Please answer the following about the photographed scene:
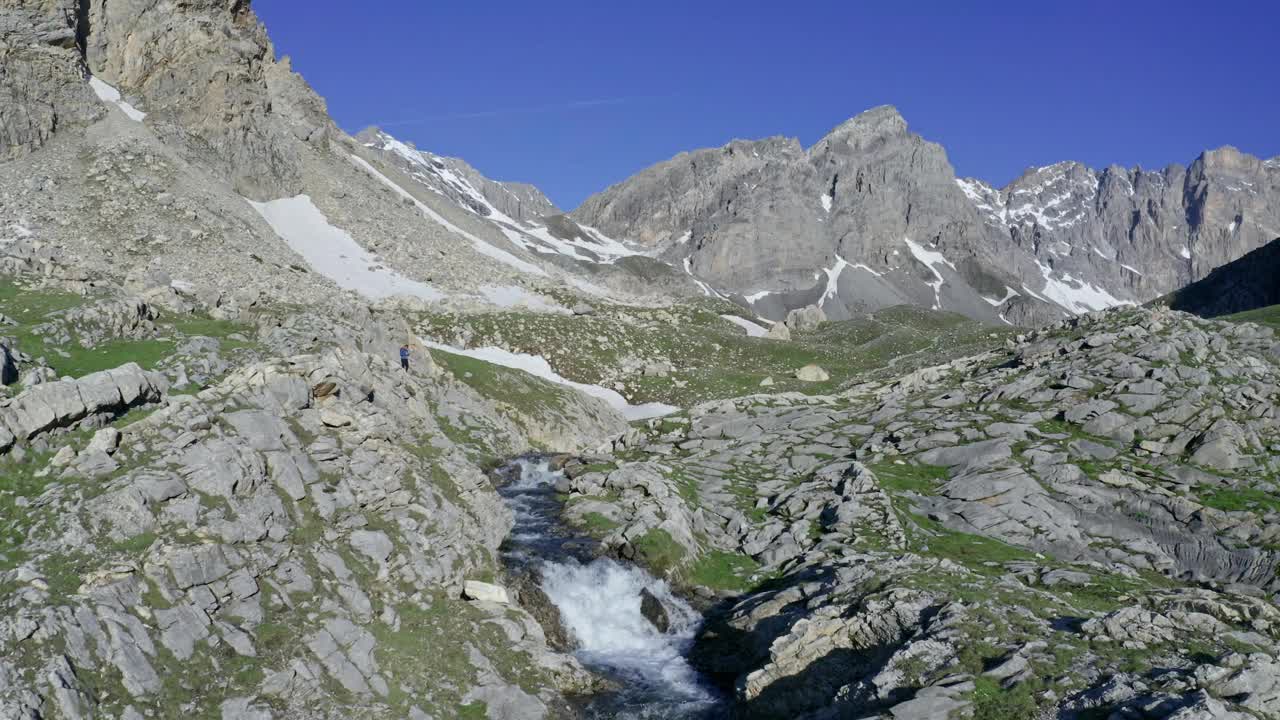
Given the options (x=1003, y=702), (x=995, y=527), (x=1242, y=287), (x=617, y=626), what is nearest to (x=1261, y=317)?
(x=995, y=527)

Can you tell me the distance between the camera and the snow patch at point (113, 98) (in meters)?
110

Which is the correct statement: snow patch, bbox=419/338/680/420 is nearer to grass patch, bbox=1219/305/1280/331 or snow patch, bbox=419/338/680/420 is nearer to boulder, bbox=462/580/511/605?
grass patch, bbox=1219/305/1280/331

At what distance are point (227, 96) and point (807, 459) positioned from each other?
109529 millimetres

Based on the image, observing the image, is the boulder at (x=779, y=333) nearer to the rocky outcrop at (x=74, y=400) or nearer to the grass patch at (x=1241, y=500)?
the grass patch at (x=1241, y=500)

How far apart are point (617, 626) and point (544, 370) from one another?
59.8 meters

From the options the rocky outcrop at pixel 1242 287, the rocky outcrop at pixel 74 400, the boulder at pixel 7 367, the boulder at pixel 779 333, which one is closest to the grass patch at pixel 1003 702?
the rocky outcrop at pixel 74 400

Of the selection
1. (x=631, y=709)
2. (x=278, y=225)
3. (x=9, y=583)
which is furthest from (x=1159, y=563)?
(x=278, y=225)

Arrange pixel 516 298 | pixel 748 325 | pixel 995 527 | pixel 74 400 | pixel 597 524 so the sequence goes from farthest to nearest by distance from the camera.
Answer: pixel 748 325 < pixel 516 298 < pixel 597 524 < pixel 995 527 < pixel 74 400

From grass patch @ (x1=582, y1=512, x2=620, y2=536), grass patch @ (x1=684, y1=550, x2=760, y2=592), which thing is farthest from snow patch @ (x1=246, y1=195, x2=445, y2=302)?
grass patch @ (x1=684, y1=550, x2=760, y2=592)

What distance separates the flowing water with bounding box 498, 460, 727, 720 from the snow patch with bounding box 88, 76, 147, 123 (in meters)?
104

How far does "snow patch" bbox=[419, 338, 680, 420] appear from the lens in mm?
86062

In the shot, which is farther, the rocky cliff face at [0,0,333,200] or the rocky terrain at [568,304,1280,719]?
the rocky cliff face at [0,0,333,200]

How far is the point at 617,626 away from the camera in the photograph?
107ft

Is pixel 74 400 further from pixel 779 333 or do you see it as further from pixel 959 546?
pixel 779 333
